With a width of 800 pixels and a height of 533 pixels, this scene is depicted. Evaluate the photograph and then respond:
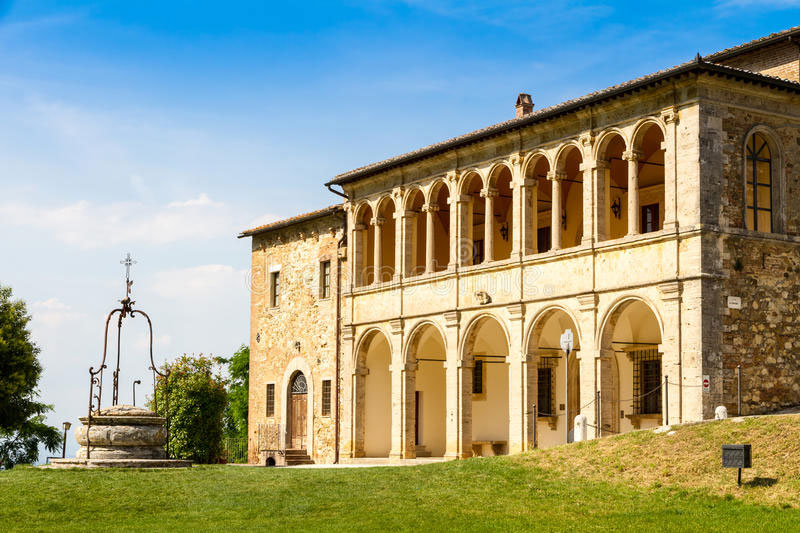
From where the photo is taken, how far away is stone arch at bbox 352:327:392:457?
33.2 metres

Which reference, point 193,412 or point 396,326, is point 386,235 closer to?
point 396,326

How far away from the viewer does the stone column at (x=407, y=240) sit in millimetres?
31781

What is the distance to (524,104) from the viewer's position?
3181 centimetres

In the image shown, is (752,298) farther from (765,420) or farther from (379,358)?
(379,358)

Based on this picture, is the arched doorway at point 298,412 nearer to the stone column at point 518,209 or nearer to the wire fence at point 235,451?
the wire fence at point 235,451

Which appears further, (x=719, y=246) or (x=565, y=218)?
(x=565, y=218)

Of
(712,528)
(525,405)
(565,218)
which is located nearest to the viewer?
(712,528)

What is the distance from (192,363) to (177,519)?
2163 centimetres

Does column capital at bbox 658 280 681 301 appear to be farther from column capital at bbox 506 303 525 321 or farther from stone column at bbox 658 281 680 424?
column capital at bbox 506 303 525 321

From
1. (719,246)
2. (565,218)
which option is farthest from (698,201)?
(565,218)

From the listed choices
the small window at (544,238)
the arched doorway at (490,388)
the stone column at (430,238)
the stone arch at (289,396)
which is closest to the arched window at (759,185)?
the small window at (544,238)

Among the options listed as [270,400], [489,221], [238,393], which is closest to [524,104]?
[489,221]

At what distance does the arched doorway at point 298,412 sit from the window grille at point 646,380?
454 inches

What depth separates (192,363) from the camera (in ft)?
123
